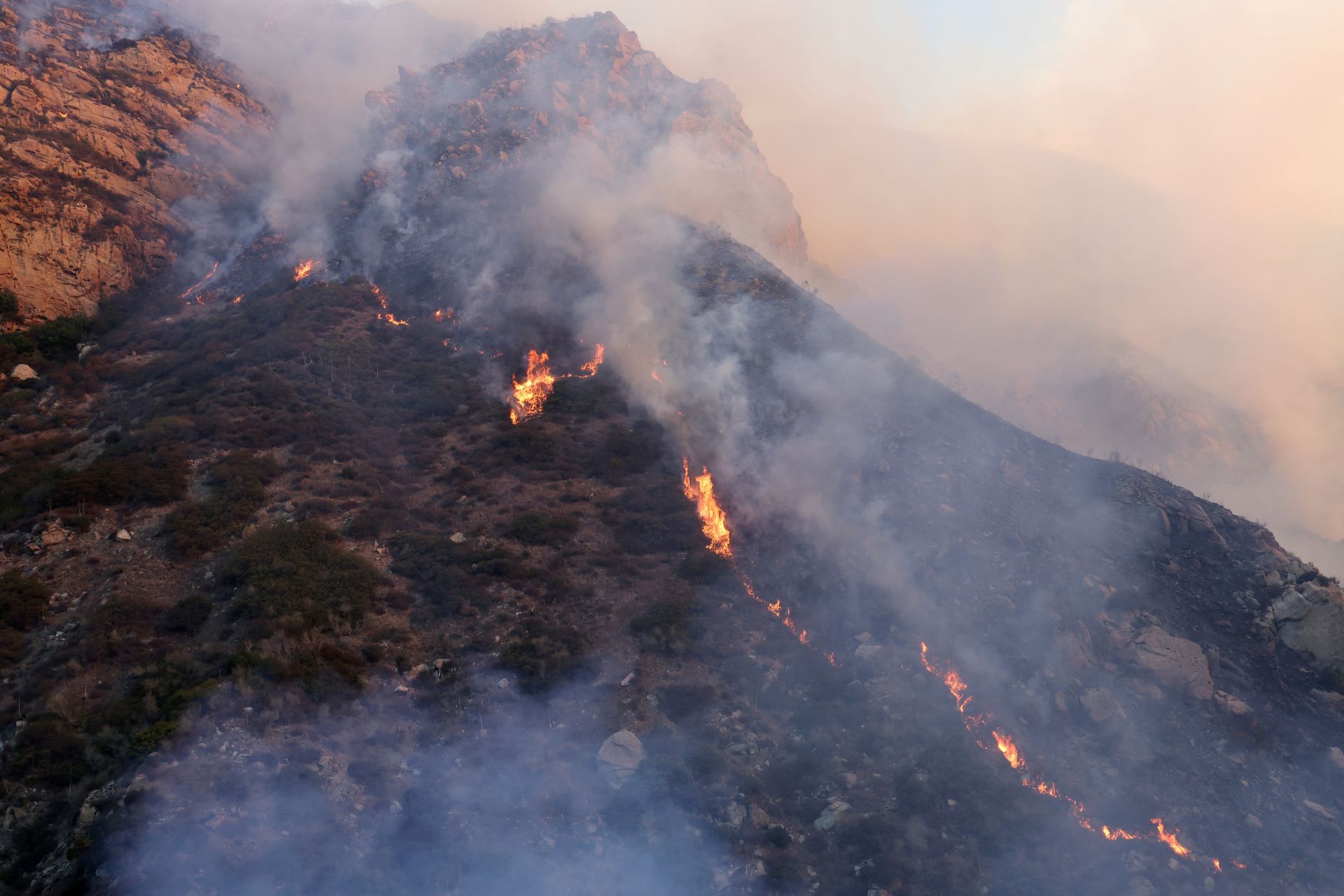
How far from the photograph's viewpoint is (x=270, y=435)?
41.1m

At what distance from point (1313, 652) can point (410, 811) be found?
33.3m

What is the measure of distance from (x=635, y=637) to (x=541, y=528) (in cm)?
→ 875

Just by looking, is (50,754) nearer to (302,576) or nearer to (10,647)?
(10,647)

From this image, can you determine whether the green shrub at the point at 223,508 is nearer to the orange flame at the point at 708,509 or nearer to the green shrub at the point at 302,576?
the green shrub at the point at 302,576

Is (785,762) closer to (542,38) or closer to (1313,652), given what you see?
(1313,652)

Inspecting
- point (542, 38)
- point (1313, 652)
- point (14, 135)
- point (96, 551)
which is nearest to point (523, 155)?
point (542, 38)

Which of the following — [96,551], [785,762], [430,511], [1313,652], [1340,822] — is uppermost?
[1313,652]

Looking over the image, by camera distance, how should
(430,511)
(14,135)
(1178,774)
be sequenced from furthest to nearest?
(14,135) → (430,511) → (1178,774)

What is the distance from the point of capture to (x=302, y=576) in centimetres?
2975

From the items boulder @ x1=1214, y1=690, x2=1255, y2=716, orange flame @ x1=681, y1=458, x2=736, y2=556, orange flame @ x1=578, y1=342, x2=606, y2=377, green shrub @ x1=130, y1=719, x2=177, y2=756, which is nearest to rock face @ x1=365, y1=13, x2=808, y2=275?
orange flame @ x1=578, y1=342, x2=606, y2=377

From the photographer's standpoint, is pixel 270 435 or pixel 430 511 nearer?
pixel 430 511

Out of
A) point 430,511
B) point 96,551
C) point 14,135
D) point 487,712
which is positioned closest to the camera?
point 487,712

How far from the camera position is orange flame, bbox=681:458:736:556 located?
35469 mm


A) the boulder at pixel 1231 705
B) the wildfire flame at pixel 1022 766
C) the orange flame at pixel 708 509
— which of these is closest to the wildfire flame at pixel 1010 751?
the wildfire flame at pixel 1022 766
